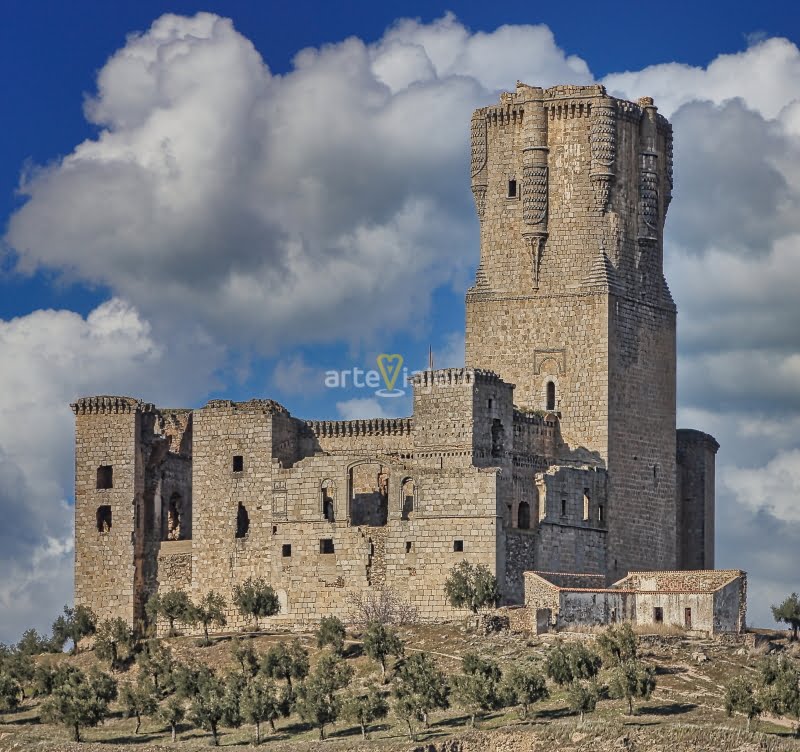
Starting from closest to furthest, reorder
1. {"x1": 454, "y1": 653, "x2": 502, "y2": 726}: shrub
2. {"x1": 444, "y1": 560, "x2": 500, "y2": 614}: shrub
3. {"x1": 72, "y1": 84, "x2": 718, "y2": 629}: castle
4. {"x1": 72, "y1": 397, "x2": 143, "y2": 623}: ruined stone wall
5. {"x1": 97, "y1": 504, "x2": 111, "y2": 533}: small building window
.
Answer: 1. {"x1": 454, "y1": 653, "x2": 502, "y2": 726}: shrub
2. {"x1": 444, "y1": 560, "x2": 500, "y2": 614}: shrub
3. {"x1": 72, "y1": 84, "x2": 718, "y2": 629}: castle
4. {"x1": 72, "y1": 397, "x2": 143, "y2": 623}: ruined stone wall
5. {"x1": 97, "y1": 504, "x2": 111, "y2": 533}: small building window

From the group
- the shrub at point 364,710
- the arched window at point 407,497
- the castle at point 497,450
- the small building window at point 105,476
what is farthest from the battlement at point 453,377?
the shrub at point 364,710

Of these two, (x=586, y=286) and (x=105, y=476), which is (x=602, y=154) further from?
(x=105, y=476)

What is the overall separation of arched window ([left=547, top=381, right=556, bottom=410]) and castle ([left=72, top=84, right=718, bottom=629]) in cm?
11

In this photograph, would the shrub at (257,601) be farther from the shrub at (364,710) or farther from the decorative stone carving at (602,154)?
the decorative stone carving at (602,154)

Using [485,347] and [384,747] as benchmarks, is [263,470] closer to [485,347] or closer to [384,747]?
[485,347]

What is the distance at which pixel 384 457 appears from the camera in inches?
4353

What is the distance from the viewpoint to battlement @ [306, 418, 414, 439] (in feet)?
367

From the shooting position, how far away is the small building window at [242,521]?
110188 mm

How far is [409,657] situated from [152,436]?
18162 millimetres

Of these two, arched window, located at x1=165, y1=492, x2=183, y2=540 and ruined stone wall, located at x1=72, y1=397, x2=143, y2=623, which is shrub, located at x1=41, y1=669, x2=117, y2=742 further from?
arched window, located at x1=165, y1=492, x2=183, y2=540

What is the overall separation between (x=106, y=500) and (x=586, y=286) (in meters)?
21.6

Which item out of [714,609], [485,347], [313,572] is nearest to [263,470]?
[313,572]

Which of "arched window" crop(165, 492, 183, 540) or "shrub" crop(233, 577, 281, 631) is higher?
"arched window" crop(165, 492, 183, 540)

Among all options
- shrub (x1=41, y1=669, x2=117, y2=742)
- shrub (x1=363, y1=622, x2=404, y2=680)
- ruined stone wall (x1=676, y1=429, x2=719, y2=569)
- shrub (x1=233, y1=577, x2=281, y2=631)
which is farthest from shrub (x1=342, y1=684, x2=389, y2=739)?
ruined stone wall (x1=676, y1=429, x2=719, y2=569)
